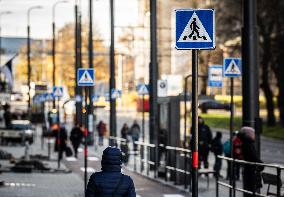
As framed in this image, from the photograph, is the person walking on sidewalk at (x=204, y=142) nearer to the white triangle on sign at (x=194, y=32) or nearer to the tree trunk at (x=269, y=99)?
the white triangle on sign at (x=194, y=32)

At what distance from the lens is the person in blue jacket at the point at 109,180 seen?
9875 millimetres

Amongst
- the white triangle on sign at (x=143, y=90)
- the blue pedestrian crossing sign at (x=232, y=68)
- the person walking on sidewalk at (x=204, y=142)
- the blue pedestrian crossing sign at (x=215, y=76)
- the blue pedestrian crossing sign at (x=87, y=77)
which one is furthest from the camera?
the white triangle on sign at (x=143, y=90)

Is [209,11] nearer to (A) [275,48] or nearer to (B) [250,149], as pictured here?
(B) [250,149]

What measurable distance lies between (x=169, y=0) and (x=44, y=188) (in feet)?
401

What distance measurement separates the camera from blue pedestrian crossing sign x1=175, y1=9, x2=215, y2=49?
12766 millimetres

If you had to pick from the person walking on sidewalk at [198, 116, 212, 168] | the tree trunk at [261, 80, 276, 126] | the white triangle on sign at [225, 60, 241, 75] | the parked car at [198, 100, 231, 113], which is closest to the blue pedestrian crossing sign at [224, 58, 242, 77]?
the white triangle on sign at [225, 60, 241, 75]

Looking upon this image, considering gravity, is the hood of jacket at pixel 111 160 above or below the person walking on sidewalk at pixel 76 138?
above

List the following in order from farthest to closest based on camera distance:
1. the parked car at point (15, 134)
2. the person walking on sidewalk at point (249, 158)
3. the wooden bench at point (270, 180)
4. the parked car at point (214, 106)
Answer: the parked car at point (15, 134) → the parked car at point (214, 106) → the person walking on sidewalk at point (249, 158) → the wooden bench at point (270, 180)

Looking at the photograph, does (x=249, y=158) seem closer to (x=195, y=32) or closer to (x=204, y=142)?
(x=195, y=32)

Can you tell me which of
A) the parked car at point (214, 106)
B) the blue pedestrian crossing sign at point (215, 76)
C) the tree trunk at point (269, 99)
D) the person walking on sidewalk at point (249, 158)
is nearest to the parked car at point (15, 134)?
the parked car at point (214, 106)

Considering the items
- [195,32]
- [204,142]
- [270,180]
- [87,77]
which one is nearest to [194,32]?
[195,32]

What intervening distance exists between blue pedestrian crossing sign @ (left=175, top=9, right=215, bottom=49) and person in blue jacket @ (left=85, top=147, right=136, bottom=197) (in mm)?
3199

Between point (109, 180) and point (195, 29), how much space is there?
3.53 m

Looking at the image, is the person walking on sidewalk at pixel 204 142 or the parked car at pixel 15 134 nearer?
the person walking on sidewalk at pixel 204 142
